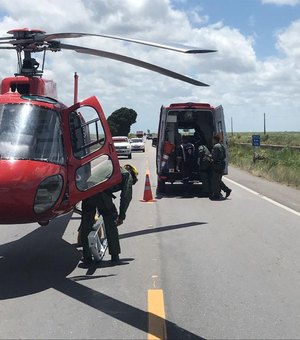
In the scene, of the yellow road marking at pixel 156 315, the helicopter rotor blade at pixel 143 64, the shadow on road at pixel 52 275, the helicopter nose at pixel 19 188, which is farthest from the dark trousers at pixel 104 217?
the helicopter rotor blade at pixel 143 64

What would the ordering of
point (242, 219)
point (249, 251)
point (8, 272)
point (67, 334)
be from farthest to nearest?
point (242, 219)
point (249, 251)
point (8, 272)
point (67, 334)

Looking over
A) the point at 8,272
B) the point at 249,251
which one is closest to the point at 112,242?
the point at 8,272

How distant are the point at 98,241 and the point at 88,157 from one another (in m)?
1.17

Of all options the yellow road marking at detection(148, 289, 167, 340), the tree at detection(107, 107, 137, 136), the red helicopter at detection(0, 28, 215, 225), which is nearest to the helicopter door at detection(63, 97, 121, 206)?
the red helicopter at detection(0, 28, 215, 225)

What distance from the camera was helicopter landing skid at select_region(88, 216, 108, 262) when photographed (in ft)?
22.4

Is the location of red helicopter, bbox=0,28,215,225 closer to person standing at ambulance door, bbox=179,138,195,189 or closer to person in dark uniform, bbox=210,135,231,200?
person in dark uniform, bbox=210,135,231,200

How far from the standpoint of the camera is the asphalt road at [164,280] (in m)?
4.68

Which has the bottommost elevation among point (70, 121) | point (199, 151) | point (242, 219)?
point (242, 219)

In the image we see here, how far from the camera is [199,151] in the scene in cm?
1541

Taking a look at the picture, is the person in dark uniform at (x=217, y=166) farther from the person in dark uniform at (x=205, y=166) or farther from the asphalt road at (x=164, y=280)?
the asphalt road at (x=164, y=280)

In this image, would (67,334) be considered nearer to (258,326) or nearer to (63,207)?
(258,326)

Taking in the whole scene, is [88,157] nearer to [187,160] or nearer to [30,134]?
[30,134]

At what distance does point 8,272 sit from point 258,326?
3.52 meters

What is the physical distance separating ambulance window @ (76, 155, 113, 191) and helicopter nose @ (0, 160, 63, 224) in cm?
83
